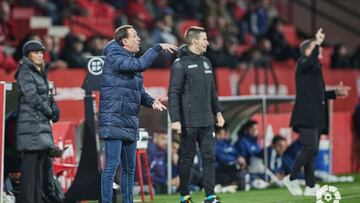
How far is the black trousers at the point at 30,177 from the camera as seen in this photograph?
40.2 ft

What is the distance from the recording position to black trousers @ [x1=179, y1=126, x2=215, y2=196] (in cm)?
1293

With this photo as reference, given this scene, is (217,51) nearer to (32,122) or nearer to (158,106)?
(32,122)

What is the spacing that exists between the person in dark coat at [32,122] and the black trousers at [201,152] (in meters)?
1.65

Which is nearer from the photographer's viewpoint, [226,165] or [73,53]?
[226,165]

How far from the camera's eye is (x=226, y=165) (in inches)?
645

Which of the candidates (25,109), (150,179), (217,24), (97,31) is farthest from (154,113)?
(217,24)

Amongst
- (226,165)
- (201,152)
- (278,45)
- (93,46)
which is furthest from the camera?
(278,45)

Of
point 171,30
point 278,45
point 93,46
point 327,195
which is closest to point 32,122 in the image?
point 327,195

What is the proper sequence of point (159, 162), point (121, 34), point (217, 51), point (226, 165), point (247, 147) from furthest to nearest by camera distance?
point (217, 51), point (247, 147), point (226, 165), point (159, 162), point (121, 34)

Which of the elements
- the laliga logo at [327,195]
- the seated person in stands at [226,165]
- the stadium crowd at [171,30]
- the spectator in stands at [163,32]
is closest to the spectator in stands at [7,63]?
the stadium crowd at [171,30]

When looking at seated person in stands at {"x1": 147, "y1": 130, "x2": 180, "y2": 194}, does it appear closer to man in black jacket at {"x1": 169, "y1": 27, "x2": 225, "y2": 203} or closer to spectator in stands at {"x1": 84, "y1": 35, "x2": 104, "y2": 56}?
man in black jacket at {"x1": 169, "y1": 27, "x2": 225, "y2": 203}

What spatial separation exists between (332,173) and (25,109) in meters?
7.87

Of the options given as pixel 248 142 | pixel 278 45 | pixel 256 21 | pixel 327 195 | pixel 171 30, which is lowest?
pixel 327 195

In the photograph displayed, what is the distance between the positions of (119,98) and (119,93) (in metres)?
0.05
